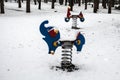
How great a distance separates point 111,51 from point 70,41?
3.91 metres

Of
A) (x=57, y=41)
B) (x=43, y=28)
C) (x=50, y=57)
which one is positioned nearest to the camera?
(x=43, y=28)

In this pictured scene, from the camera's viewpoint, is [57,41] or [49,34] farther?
[57,41]

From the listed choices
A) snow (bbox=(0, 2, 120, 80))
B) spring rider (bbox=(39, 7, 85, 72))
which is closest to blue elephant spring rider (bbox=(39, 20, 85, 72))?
spring rider (bbox=(39, 7, 85, 72))

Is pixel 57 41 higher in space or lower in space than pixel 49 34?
lower

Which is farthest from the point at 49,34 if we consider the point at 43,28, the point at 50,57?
the point at 50,57

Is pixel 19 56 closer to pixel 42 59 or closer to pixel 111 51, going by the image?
pixel 42 59

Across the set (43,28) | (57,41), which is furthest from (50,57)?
(43,28)

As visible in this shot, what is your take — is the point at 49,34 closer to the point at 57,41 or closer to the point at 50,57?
the point at 57,41

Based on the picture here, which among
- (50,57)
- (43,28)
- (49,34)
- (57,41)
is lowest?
(50,57)

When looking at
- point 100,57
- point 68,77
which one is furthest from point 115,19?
point 68,77

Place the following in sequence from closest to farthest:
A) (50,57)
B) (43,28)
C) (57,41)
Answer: (43,28)
(57,41)
(50,57)

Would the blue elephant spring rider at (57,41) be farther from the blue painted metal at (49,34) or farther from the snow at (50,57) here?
the snow at (50,57)

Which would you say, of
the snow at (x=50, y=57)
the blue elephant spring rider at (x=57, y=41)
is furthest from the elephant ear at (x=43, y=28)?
Result: the snow at (x=50, y=57)

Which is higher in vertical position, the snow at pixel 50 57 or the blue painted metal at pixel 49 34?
the blue painted metal at pixel 49 34
